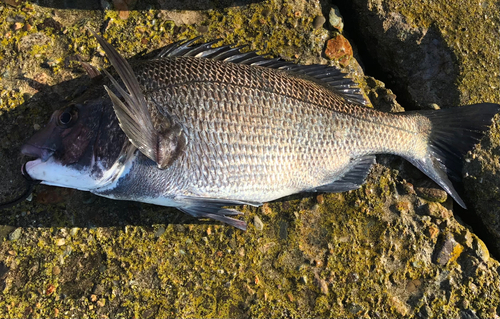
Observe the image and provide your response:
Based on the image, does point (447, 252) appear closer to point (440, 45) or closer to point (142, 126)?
point (440, 45)

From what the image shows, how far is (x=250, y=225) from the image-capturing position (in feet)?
7.12

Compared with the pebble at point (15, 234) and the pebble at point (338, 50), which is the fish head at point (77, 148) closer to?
the pebble at point (15, 234)

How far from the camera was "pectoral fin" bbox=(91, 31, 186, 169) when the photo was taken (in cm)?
148

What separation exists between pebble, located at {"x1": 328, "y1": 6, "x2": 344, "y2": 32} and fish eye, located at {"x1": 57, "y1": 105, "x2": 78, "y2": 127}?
6.01 feet

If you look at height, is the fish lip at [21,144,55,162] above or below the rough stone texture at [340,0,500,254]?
below

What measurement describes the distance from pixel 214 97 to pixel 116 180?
2.28ft

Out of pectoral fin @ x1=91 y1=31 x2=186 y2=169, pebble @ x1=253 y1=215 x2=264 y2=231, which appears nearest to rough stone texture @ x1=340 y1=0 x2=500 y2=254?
pebble @ x1=253 y1=215 x2=264 y2=231

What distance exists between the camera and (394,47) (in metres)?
2.36

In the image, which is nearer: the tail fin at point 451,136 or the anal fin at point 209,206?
the anal fin at point 209,206

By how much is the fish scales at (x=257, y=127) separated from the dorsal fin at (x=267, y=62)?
9 cm

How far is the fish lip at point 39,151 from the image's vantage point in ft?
5.42

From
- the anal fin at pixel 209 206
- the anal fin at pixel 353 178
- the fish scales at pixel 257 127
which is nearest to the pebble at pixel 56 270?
the anal fin at pixel 209 206

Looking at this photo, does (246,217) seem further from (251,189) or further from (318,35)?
(318,35)

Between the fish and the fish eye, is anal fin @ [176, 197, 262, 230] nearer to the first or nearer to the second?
the fish
